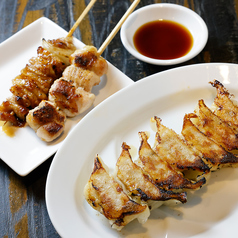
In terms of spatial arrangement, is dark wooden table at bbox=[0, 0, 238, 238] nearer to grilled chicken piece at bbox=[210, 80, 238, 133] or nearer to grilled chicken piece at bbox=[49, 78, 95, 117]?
grilled chicken piece at bbox=[49, 78, 95, 117]

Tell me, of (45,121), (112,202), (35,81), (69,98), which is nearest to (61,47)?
(35,81)

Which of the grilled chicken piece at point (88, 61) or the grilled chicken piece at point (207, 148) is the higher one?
the grilled chicken piece at point (88, 61)

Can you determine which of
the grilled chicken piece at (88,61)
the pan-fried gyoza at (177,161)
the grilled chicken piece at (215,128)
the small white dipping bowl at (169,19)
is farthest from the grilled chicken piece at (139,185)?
the small white dipping bowl at (169,19)

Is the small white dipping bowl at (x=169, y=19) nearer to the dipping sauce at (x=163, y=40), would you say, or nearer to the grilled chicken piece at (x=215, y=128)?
the dipping sauce at (x=163, y=40)

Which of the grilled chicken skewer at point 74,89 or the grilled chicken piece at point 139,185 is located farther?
the grilled chicken skewer at point 74,89

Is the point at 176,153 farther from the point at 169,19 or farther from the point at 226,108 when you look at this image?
the point at 169,19

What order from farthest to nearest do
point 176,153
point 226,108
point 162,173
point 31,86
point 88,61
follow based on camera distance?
point 88,61 < point 31,86 < point 226,108 < point 176,153 < point 162,173
